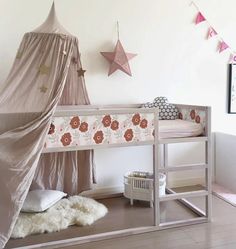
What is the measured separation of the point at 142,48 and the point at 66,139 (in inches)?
55.9

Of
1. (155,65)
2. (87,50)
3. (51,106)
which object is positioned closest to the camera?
(51,106)

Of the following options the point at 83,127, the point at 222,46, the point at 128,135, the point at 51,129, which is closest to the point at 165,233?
the point at 128,135

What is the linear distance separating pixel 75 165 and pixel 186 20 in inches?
71.8

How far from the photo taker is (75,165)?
275cm

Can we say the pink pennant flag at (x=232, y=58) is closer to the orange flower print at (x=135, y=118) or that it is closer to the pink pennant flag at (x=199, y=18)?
the pink pennant flag at (x=199, y=18)

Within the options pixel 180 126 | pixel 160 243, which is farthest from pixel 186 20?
pixel 160 243

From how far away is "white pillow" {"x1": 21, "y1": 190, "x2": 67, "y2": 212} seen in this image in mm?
2471

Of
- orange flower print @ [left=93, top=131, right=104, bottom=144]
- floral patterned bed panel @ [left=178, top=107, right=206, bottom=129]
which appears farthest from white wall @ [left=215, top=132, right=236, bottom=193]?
orange flower print @ [left=93, top=131, right=104, bottom=144]

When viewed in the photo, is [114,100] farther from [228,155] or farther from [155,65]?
[228,155]

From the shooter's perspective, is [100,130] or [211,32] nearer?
[100,130]

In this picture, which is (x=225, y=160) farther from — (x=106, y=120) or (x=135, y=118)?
(x=106, y=120)

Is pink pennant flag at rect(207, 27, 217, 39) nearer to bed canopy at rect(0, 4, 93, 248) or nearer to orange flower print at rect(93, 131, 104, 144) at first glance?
bed canopy at rect(0, 4, 93, 248)

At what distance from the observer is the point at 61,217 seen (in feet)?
8.02

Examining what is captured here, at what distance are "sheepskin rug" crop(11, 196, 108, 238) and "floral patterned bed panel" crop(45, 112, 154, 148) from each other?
655 mm
